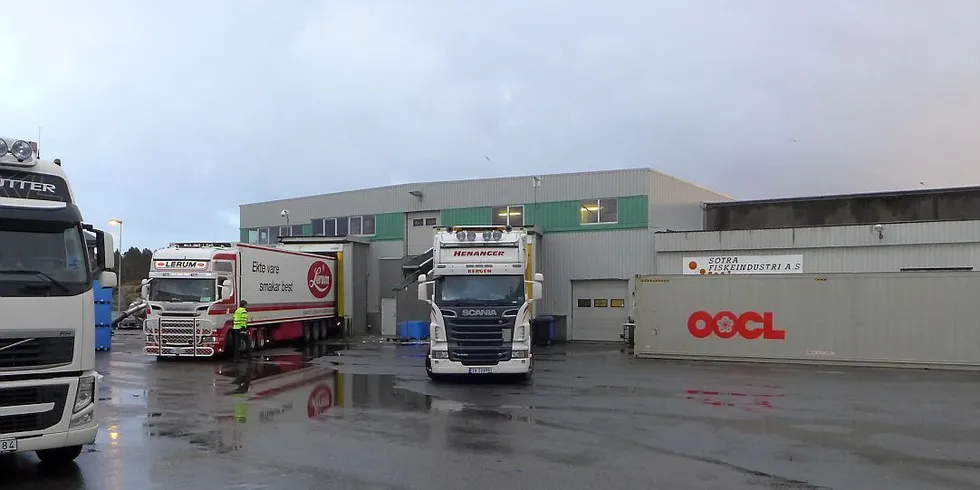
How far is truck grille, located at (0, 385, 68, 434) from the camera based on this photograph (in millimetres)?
7918

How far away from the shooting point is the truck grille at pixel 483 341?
16.8 meters

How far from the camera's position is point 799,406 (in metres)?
14.3

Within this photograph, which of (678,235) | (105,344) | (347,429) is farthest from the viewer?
(678,235)

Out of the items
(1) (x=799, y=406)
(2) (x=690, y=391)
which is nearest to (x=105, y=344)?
(2) (x=690, y=391)

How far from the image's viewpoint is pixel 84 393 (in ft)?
28.1

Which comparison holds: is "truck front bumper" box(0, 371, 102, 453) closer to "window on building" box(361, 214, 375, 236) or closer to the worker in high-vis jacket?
the worker in high-vis jacket

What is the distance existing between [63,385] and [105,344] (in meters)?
19.8

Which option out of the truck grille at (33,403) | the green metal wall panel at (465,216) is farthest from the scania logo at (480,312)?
the green metal wall panel at (465,216)

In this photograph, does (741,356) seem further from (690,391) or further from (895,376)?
(690,391)

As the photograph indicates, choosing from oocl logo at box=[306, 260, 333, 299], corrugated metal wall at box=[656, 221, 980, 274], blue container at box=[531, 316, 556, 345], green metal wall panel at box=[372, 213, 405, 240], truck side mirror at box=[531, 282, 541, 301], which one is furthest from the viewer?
green metal wall panel at box=[372, 213, 405, 240]

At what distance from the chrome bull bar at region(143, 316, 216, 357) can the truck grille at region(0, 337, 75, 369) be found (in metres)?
14.8

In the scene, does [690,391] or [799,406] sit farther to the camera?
[690,391]

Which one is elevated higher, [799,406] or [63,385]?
[63,385]

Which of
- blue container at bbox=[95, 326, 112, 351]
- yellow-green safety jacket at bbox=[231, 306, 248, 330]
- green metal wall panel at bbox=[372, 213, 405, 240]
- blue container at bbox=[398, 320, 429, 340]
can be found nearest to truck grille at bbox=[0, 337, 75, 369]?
yellow-green safety jacket at bbox=[231, 306, 248, 330]
